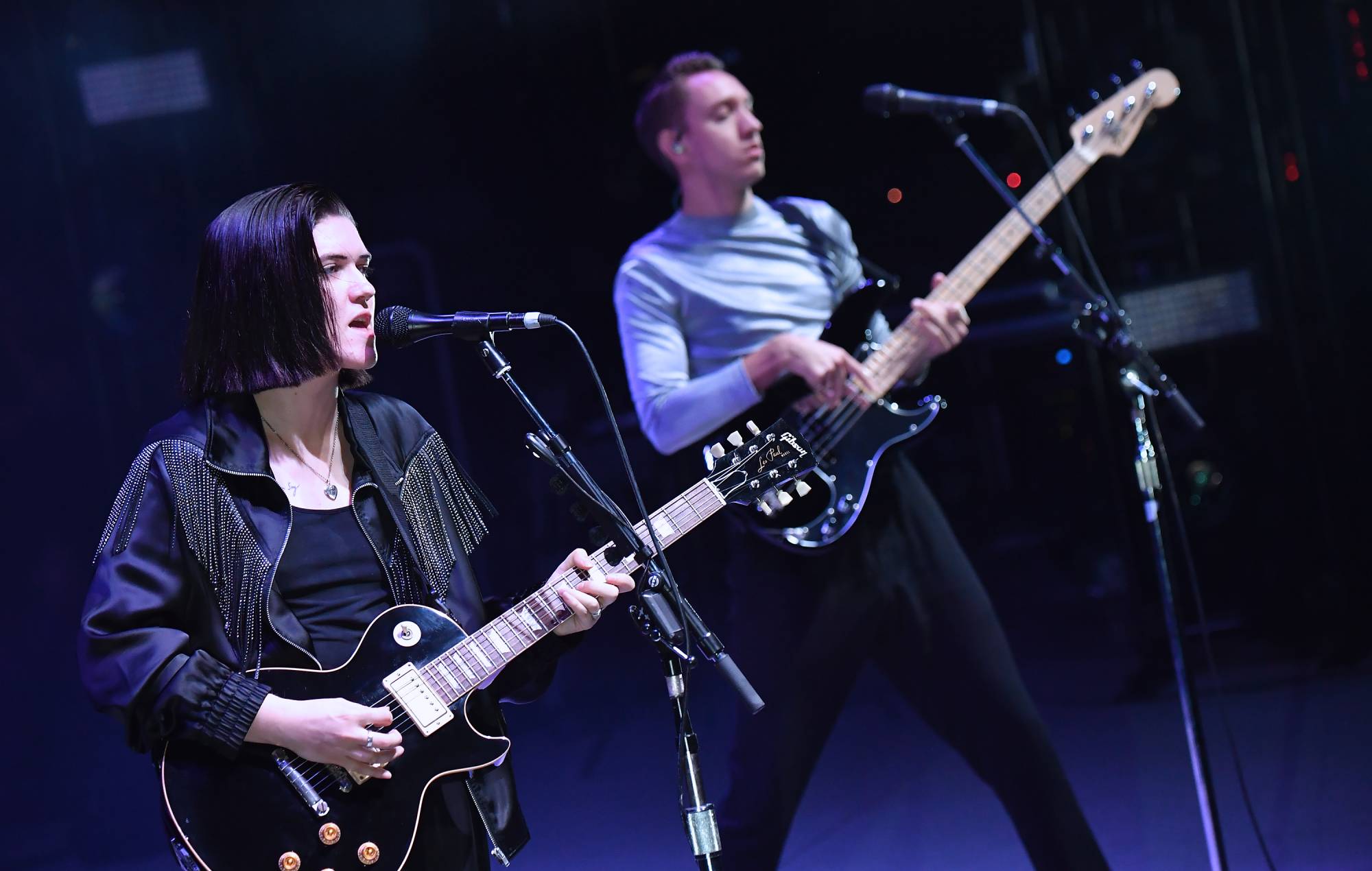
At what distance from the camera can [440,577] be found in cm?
220

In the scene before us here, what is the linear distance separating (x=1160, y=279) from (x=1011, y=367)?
0.56m

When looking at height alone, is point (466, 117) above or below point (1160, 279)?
above

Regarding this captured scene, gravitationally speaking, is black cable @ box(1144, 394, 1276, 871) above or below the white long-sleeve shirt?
below

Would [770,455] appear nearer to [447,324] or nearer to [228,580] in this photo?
[447,324]

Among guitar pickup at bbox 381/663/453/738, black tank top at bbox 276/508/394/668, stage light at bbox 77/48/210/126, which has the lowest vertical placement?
guitar pickup at bbox 381/663/453/738

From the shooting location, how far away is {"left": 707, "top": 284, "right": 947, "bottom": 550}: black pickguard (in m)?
2.86

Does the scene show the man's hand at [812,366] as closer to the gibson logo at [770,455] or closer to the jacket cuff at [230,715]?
the gibson logo at [770,455]

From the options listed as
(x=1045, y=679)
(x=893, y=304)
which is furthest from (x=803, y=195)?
(x=1045, y=679)

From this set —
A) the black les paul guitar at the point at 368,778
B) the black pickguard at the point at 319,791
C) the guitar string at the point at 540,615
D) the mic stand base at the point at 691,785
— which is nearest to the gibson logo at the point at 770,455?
the guitar string at the point at 540,615

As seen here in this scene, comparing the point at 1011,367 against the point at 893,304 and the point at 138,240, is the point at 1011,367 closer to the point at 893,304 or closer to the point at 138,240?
the point at 893,304

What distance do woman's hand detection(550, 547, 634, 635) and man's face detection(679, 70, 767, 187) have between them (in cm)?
128

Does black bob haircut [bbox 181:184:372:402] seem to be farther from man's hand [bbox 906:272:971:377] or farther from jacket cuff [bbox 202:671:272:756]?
man's hand [bbox 906:272:971:377]

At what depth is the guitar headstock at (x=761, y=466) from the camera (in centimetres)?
231

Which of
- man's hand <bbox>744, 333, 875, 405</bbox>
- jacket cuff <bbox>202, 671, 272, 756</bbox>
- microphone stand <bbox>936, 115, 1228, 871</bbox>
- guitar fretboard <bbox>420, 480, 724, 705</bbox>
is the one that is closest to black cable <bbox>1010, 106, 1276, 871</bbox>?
microphone stand <bbox>936, 115, 1228, 871</bbox>
